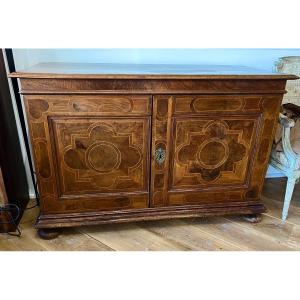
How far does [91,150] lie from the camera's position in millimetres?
1207

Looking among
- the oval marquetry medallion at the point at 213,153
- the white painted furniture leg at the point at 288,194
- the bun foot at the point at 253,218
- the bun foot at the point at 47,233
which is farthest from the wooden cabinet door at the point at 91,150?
the white painted furniture leg at the point at 288,194

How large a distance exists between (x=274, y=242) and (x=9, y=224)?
136 cm

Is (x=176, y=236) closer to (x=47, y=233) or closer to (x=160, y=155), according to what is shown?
(x=160, y=155)

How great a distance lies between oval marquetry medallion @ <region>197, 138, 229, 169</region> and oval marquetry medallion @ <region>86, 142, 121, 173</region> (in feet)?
1.31

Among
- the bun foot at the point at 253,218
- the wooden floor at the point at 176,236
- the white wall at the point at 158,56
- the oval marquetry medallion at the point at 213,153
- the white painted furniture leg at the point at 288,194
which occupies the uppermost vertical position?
A: the white wall at the point at 158,56

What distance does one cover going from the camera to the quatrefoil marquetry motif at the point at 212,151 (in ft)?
4.14

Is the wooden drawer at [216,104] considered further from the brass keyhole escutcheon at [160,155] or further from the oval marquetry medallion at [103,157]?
the oval marquetry medallion at [103,157]

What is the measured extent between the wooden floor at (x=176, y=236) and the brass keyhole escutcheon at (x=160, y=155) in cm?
41

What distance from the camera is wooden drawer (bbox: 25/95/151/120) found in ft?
3.61

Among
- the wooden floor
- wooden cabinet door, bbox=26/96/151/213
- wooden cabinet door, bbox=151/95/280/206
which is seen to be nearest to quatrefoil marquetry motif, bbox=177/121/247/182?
wooden cabinet door, bbox=151/95/280/206

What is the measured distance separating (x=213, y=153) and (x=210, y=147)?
0.04m
